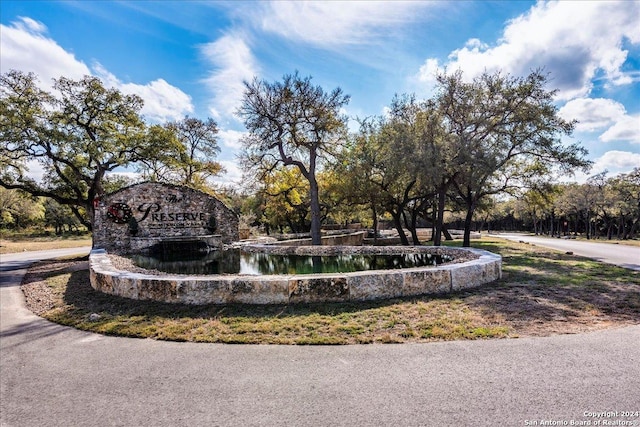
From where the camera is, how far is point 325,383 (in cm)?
305

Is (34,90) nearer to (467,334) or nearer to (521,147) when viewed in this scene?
(467,334)

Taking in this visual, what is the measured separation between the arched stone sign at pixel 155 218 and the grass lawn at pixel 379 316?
8.81 metres

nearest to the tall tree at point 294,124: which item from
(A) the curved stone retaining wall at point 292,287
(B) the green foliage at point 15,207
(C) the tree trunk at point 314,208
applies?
(C) the tree trunk at point 314,208

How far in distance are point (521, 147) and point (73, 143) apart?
19.9m

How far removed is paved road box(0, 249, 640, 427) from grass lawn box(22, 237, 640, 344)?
28 centimetres

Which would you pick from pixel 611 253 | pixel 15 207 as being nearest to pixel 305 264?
pixel 611 253

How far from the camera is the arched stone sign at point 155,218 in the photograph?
15.1 meters

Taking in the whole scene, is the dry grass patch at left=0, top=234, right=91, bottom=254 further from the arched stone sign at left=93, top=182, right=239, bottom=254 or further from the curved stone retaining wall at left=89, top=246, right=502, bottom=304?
the curved stone retaining wall at left=89, top=246, right=502, bottom=304

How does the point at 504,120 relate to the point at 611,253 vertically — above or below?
above

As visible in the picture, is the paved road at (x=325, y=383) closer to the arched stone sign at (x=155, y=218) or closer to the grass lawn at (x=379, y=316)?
the grass lawn at (x=379, y=316)

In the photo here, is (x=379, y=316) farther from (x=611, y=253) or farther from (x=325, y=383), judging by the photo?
(x=611, y=253)

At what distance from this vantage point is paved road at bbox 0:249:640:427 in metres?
2.56

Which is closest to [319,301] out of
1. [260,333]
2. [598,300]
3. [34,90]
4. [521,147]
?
[260,333]

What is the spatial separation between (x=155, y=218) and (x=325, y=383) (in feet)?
49.6
